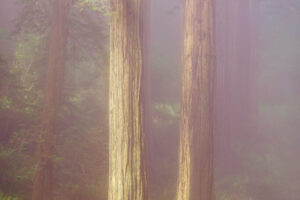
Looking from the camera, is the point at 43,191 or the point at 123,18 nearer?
the point at 123,18

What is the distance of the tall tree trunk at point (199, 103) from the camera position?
7477 millimetres

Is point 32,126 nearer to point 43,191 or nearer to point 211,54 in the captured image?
point 43,191

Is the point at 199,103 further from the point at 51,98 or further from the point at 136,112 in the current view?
the point at 51,98

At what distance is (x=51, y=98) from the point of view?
10.5m

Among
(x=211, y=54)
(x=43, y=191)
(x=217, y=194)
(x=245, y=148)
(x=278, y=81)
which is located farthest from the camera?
(x=278, y=81)

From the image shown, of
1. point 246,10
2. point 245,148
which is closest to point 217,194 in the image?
point 245,148

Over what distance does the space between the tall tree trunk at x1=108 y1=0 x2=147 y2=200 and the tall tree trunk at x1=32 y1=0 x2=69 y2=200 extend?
4.73 m

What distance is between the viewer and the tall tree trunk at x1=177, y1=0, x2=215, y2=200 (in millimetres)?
7477

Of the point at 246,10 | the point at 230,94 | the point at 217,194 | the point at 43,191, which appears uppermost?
the point at 246,10

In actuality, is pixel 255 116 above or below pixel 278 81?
below

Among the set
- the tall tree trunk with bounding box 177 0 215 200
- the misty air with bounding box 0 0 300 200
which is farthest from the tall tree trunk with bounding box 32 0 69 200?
the tall tree trunk with bounding box 177 0 215 200

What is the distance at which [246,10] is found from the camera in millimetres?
19562

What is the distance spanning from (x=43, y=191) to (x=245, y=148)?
32.8 ft

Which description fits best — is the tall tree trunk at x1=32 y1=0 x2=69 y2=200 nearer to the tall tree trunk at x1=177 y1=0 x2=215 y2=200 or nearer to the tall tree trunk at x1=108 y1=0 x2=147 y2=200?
the tall tree trunk at x1=177 y1=0 x2=215 y2=200
